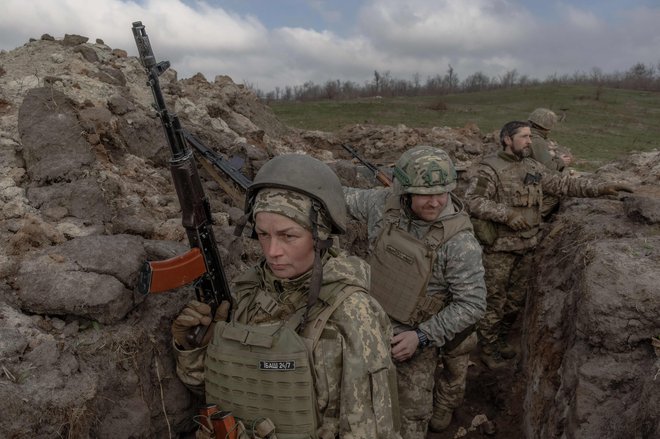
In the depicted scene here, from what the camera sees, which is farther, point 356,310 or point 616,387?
point 616,387

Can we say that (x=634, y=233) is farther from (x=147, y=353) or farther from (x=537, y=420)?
(x=147, y=353)

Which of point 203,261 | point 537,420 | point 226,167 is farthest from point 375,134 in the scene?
point 203,261

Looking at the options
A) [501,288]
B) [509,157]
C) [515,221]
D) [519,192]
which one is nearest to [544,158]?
[509,157]

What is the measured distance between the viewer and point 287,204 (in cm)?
228

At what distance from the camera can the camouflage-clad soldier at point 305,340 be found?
7.27 ft

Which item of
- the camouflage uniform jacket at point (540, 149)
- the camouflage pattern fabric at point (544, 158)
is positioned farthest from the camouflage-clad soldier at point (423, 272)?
the camouflage uniform jacket at point (540, 149)

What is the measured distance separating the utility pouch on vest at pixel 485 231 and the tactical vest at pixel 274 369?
374cm

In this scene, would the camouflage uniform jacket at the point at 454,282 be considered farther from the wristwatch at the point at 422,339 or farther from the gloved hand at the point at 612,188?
the gloved hand at the point at 612,188

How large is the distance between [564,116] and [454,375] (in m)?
27.8

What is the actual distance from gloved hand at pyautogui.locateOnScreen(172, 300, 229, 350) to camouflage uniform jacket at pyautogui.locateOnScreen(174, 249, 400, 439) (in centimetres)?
26

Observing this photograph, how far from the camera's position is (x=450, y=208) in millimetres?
3623

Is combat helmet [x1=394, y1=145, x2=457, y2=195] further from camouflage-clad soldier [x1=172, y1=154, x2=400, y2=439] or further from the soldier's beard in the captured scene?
the soldier's beard

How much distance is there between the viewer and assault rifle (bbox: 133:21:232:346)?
2553 millimetres

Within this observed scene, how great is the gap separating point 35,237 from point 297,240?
2.00 meters
